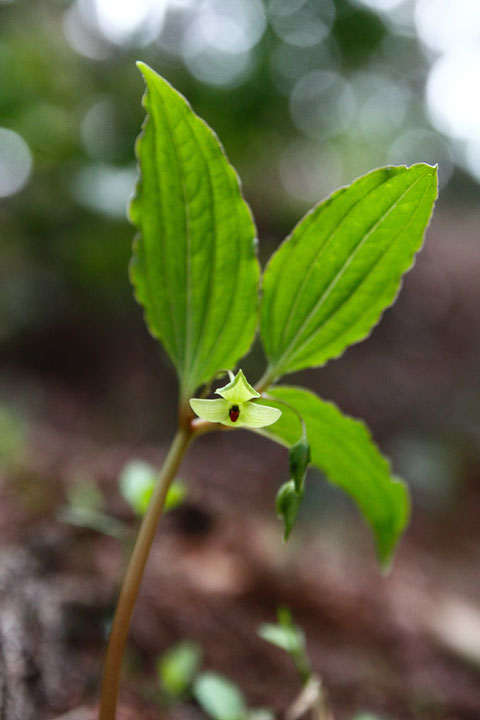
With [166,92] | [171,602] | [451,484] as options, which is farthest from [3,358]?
[166,92]

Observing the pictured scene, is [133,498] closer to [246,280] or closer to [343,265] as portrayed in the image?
[246,280]

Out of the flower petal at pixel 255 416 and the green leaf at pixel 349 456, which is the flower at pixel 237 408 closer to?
the flower petal at pixel 255 416

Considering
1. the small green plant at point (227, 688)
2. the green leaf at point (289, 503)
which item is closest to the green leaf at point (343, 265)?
the green leaf at point (289, 503)

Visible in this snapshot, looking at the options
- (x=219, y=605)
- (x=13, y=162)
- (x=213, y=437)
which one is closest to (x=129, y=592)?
(x=219, y=605)

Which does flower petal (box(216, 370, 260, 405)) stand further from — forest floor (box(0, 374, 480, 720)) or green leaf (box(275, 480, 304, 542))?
forest floor (box(0, 374, 480, 720))

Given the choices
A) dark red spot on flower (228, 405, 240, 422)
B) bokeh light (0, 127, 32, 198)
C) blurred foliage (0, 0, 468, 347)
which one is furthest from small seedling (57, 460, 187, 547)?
bokeh light (0, 127, 32, 198)

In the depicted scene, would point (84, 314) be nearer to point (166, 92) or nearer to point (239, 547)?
point (239, 547)

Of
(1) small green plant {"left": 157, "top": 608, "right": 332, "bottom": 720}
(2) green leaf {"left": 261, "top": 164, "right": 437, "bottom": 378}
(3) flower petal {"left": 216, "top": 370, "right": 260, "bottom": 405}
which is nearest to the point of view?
(3) flower petal {"left": 216, "top": 370, "right": 260, "bottom": 405}

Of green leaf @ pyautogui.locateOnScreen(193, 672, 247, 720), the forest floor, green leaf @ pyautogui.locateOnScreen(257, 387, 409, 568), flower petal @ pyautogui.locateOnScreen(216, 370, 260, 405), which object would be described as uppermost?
flower petal @ pyautogui.locateOnScreen(216, 370, 260, 405)
